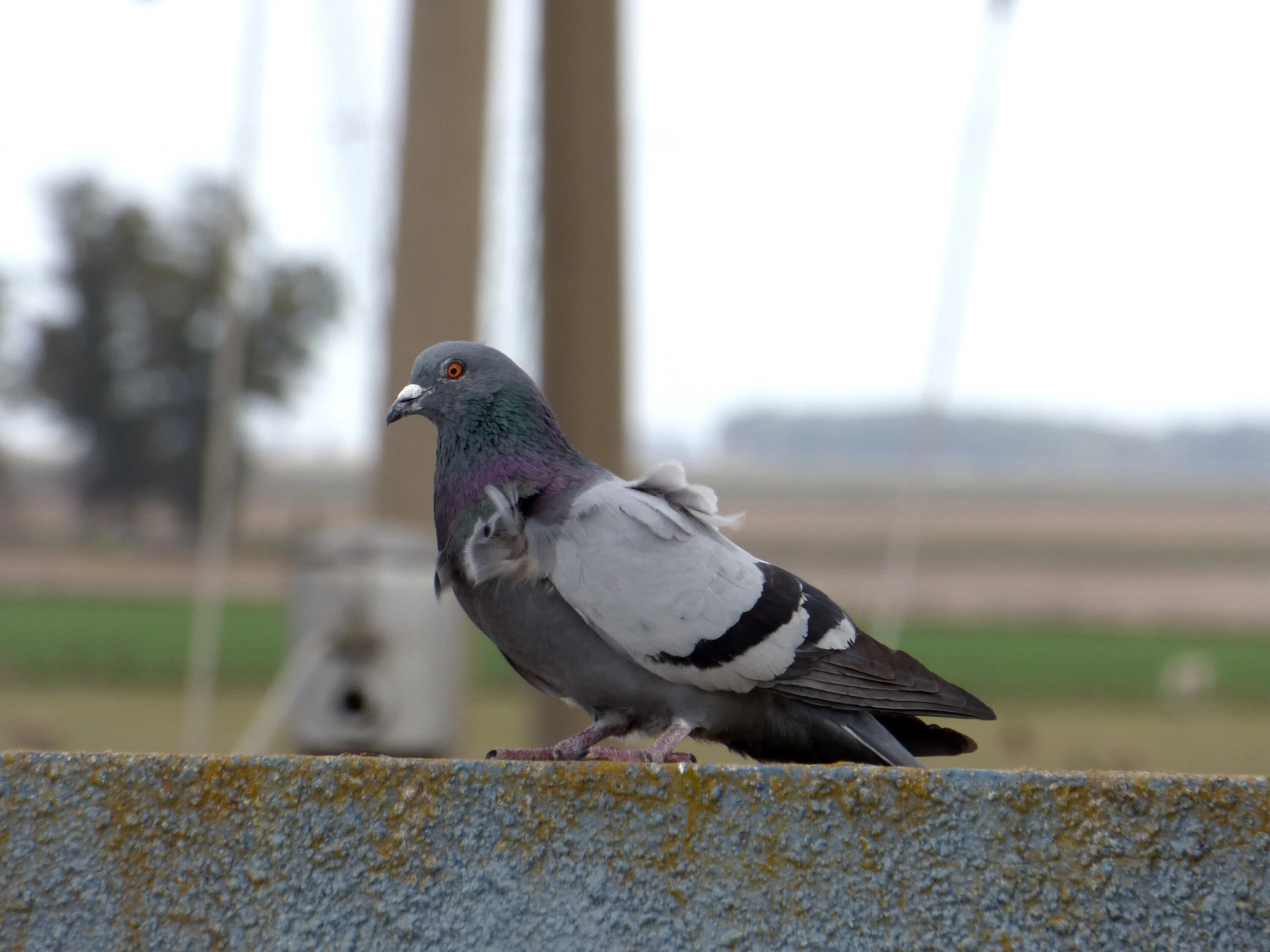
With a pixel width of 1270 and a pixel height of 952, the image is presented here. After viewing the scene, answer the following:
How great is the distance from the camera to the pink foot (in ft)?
6.15

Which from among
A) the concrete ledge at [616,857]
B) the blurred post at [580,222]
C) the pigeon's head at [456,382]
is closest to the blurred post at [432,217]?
the blurred post at [580,222]

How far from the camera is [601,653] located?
6.68 ft

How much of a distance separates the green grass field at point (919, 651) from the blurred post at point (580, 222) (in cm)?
508

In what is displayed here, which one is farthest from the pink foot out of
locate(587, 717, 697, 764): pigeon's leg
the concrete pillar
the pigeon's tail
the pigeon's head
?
the concrete pillar

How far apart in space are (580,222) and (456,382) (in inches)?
132

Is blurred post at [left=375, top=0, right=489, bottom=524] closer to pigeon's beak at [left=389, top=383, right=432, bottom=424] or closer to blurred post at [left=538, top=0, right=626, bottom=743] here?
blurred post at [left=538, top=0, right=626, bottom=743]

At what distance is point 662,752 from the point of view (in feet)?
6.32

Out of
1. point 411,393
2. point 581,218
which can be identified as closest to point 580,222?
point 581,218

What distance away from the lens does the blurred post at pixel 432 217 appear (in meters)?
4.98

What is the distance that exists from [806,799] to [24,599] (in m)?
30.4

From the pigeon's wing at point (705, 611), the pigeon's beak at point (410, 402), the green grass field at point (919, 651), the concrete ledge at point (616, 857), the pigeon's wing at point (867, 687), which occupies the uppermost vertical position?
the pigeon's beak at point (410, 402)

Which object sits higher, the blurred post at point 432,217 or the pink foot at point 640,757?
the blurred post at point 432,217

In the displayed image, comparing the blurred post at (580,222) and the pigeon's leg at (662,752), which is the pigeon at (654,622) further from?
the blurred post at (580,222)

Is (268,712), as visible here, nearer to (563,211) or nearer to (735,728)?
(563,211)
